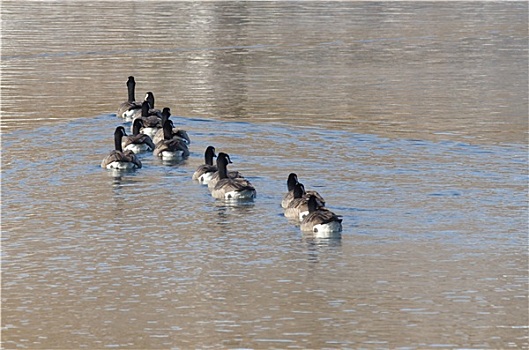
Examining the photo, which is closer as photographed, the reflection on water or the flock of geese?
the flock of geese

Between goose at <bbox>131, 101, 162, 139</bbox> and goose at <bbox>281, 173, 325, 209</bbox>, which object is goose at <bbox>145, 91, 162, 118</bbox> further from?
goose at <bbox>281, 173, 325, 209</bbox>

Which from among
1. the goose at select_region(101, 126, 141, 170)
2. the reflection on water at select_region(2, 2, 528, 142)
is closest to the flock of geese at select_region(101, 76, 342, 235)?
the goose at select_region(101, 126, 141, 170)

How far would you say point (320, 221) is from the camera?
19.9m

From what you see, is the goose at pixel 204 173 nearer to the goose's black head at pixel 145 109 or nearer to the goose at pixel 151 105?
the goose's black head at pixel 145 109

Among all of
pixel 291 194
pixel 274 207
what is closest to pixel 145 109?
pixel 274 207

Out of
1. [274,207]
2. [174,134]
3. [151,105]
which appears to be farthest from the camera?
[151,105]

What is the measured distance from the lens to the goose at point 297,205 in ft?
68.5

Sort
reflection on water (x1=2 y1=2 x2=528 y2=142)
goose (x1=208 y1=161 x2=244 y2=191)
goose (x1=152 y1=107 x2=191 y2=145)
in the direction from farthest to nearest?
reflection on water (x1=2 y1=2 x2=528 y2=142)
goose (x1=152 y1=107 x2=191 y2=145)
goose (x1=208 y1=161 x2=244 y2=191)

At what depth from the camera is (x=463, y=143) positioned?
92.6ft

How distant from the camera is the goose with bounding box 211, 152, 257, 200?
2266cm

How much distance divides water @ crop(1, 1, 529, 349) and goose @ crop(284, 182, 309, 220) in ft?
0.70

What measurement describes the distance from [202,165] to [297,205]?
15.2 ft

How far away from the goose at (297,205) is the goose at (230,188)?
1275 millimetres

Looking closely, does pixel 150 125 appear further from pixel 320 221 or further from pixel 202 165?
pixel 320 221
